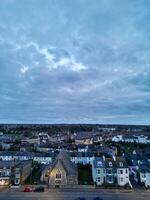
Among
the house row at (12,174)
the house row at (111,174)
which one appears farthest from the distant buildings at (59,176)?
the house row at (12,174)

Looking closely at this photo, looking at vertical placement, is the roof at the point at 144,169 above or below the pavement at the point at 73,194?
above

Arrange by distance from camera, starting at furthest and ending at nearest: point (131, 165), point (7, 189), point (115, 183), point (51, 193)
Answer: point (131, 165)
point (115, 183)
point (7, 189)
point (51, 193)

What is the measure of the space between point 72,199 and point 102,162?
65.5 feet

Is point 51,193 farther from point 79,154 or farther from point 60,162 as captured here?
point 79,154

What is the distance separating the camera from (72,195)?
4981 centimetres

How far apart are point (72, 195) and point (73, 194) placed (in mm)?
896

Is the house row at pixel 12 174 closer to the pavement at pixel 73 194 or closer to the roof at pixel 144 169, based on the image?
the pavement at pixel 73 194

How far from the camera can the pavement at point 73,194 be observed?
47.9 m

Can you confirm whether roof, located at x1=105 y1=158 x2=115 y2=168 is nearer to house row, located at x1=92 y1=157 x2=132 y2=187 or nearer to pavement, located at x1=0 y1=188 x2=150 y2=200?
house row, located at x1=92 y1=157 x2=132 y2=187

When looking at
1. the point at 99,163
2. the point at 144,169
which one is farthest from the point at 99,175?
the point at 144,169

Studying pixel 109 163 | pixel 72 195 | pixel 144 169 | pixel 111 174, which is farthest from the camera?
pixel 109 163

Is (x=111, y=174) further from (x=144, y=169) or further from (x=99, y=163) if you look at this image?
(x=144, y=169)

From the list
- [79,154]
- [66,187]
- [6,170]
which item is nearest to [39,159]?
[79,154]

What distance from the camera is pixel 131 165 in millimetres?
Answer: 75625
